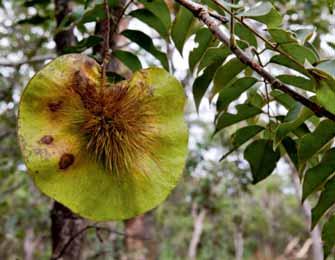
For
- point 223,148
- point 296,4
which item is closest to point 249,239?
point 223,148

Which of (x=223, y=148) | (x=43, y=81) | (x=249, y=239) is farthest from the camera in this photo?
(x=249, y=239)

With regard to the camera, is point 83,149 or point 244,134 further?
point 244,134

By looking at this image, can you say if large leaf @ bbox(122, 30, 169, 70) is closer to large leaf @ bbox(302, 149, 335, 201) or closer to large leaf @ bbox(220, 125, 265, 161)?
large leaf @ bbox(220, 125, 265, 161)

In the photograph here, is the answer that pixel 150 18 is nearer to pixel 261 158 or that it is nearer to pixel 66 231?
pixel 261 158

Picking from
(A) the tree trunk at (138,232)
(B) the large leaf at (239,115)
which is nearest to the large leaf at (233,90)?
(B) the large leaf at (239,115)

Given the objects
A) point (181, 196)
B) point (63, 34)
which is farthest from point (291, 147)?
point (181, 196)

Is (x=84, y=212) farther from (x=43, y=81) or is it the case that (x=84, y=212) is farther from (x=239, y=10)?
(x=239, y=10)
